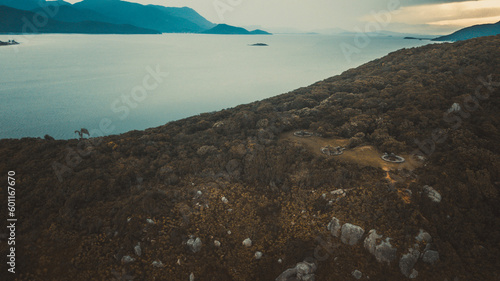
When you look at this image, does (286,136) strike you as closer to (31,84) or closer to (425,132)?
(425,132)

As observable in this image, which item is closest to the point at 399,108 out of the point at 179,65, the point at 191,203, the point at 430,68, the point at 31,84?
the point at 430,68

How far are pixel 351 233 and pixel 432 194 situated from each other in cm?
378

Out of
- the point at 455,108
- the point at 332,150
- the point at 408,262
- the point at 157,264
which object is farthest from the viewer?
the point at 455,108

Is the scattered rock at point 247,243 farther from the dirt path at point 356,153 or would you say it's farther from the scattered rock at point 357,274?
the dirt path at point 356,153

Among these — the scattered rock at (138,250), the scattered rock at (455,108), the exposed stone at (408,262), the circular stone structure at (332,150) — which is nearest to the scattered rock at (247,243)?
the scattered rock at (138,250)

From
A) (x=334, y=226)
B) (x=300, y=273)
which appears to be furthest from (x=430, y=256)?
(x=300, y=273)

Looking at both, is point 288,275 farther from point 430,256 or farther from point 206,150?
point 206,150

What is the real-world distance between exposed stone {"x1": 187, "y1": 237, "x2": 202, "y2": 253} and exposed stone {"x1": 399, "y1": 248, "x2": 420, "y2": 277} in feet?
22.6

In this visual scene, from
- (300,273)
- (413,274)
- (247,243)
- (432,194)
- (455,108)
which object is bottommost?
(300,273)

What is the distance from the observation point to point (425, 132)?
13.3m

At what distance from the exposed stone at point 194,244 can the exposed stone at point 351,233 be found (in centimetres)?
532

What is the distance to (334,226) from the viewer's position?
8531 mm

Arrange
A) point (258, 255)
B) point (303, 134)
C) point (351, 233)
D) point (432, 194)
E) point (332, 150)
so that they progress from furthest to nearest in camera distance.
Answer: point (303, 134) → point (332, 150) → point (432, 194) → point (258, 255) → point (351, 233)

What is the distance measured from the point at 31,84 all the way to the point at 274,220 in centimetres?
7239
